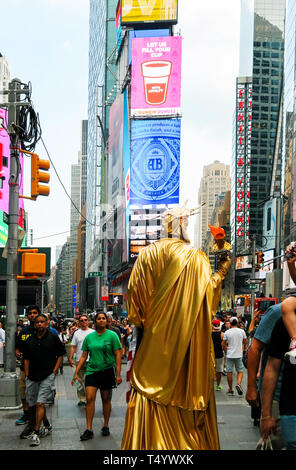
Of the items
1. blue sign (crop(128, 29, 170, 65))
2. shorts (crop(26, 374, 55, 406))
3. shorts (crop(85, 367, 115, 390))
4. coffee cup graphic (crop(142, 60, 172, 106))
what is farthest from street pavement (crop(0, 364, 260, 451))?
blue sign (crop(128, 29, 170, 65))

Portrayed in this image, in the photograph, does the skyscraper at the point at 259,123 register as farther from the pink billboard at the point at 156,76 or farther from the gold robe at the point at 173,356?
the gold robe at the point at 173,356

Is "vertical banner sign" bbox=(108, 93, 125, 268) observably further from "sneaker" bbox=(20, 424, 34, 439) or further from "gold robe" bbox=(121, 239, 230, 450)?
"gold robe" bbox=(121, 239, 230, 450)

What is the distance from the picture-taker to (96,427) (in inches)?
340

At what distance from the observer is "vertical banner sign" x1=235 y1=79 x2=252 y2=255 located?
355ft

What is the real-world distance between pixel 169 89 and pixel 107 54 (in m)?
26.2

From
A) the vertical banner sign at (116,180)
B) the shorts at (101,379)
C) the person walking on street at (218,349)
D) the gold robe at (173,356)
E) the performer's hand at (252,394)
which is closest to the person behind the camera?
the performer's hand at (252,394)

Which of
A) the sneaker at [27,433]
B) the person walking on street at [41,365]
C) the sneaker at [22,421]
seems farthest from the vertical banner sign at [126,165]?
the sneaker at [27,433]

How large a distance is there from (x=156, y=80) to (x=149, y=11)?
11.5m

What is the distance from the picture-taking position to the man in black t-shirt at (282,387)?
11.4 ft

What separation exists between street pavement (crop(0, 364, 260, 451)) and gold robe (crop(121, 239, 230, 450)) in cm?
247

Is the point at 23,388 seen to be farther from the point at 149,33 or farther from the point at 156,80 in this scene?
the point at 149,33

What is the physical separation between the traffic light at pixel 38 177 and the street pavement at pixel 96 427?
372cm

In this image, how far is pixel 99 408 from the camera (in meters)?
10.6

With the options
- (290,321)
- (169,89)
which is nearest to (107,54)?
(169,89)
